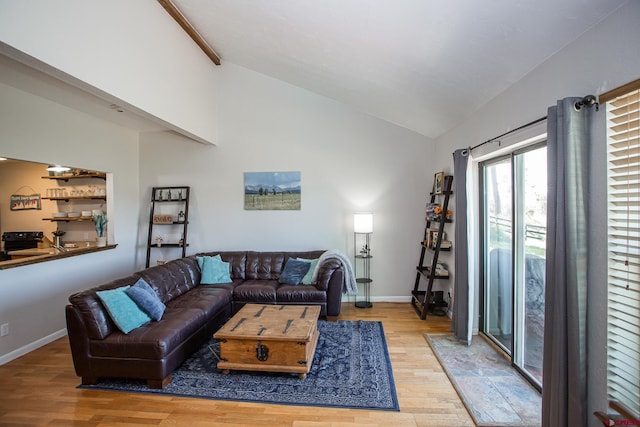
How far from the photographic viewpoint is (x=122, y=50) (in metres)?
2.91

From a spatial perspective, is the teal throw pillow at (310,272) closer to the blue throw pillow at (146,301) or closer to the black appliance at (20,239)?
the blue throw pillow at (146,301)

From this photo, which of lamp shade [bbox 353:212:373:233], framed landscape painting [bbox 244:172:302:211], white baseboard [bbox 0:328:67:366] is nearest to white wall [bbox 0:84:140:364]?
white baseboard [bbox 0:328:67:366]

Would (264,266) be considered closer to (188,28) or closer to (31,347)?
(31,347)

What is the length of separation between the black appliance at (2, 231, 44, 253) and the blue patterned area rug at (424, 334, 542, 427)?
577 centimetres

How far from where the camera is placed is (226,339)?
2.77 m

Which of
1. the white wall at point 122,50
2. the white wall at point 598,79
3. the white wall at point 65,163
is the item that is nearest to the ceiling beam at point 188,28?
the white wall at point 122,50

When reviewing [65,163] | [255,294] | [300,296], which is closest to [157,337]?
[255,294]

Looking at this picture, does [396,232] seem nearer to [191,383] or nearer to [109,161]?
[191,383]

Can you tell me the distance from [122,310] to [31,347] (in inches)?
64.5

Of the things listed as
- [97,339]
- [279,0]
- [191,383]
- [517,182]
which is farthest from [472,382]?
[279,0]

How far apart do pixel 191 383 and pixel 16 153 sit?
118 inches

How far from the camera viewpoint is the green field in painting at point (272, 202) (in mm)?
4977

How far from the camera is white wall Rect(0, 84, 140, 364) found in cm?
321

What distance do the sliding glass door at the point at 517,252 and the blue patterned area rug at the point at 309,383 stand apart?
1233 mm
